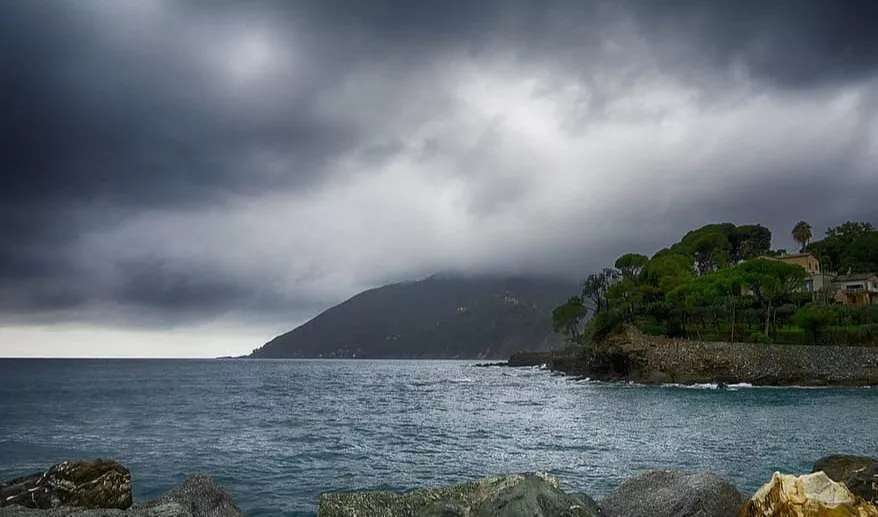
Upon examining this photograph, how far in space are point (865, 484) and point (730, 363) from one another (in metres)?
74.8

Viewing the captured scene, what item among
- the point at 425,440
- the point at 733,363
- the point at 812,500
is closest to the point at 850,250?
the point at 733,363

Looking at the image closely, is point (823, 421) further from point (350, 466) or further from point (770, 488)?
point (770, 488)

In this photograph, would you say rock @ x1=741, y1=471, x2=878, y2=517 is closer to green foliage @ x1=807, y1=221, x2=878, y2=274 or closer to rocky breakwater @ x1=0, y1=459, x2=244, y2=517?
rocky breakwater @ x1=0, y1=459, x2=244, y2=517

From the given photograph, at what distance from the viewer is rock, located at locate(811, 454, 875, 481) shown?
1205cm

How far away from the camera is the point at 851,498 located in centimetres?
686

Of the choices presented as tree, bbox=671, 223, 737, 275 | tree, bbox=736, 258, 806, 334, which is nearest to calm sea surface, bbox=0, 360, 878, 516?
tree, bbox=736, 258, 806, 334

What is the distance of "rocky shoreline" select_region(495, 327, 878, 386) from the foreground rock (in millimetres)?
75420

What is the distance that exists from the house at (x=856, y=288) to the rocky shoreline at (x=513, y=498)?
10455 centimetres

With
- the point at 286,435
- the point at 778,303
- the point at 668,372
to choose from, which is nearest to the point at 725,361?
the point at 668,372

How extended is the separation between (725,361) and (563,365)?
5181 centimetres

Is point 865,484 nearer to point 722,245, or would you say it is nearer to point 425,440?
point 425,440

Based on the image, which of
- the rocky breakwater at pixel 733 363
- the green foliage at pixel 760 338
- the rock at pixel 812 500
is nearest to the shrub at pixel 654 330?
the rocky breakwater at pixel 733 363

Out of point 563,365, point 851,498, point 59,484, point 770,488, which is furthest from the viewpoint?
point 563,365

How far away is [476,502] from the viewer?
775 cm
